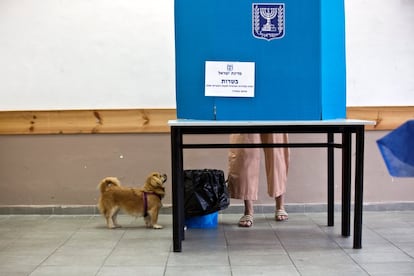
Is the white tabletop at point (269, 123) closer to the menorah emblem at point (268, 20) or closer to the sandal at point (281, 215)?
the menorah emblem at point (268, 20)

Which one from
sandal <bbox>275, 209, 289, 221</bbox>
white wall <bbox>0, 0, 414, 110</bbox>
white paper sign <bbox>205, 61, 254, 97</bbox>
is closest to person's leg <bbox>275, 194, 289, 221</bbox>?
sandal <bbox>275, 209, 289, 221</bbox>

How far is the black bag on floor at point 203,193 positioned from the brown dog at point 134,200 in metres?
0.17

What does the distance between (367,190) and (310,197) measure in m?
0.41

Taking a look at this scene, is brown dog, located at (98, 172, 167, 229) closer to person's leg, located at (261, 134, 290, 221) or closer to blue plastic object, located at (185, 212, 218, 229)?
blue plastic object, located at (185, 212, 218, 229)

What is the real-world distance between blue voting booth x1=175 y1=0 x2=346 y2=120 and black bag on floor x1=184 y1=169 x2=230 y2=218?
0.65 m

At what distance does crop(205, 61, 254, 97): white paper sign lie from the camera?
2.27 metres

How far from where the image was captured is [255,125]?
223 centimetres

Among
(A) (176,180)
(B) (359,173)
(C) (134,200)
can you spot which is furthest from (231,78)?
(C) (134,200)

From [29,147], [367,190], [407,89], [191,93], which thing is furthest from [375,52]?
[29,147]

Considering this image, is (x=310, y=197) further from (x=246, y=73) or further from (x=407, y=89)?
(x=246, y=73)

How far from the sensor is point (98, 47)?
130 inches

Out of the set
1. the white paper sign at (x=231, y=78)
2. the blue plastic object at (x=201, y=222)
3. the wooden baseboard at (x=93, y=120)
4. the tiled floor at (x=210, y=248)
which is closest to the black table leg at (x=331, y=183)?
the tiled floor at (x=210, y=248)

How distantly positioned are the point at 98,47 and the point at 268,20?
4.79ft

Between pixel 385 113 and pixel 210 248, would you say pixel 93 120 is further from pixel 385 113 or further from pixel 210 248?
pixel 385 113
